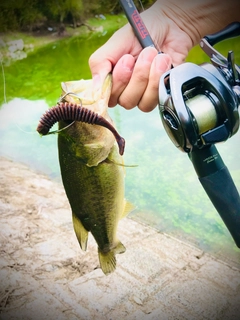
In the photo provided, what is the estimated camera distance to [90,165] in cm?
85

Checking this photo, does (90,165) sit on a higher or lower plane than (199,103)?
lower

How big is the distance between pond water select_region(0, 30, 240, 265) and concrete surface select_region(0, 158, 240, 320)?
0.19 meters

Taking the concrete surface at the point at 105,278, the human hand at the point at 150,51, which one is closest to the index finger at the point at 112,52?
the human hand at the point at 150,51

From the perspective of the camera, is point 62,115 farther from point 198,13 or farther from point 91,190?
point 198,13

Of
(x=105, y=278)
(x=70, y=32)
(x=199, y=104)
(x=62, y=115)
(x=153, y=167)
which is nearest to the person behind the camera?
(x=62, y=115)

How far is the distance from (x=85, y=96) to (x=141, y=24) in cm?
30

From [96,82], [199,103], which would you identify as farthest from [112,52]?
[199,103]

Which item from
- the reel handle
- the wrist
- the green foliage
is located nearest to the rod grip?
the reel handle

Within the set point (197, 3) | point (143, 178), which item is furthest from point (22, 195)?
point (197, 3)

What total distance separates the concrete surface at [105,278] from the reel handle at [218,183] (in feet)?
3.30

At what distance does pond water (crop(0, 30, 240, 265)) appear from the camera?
251cm

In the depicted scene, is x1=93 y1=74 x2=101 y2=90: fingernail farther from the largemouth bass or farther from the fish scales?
the fish scales

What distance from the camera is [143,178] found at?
3.10 m

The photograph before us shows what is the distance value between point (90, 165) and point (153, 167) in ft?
7.86
